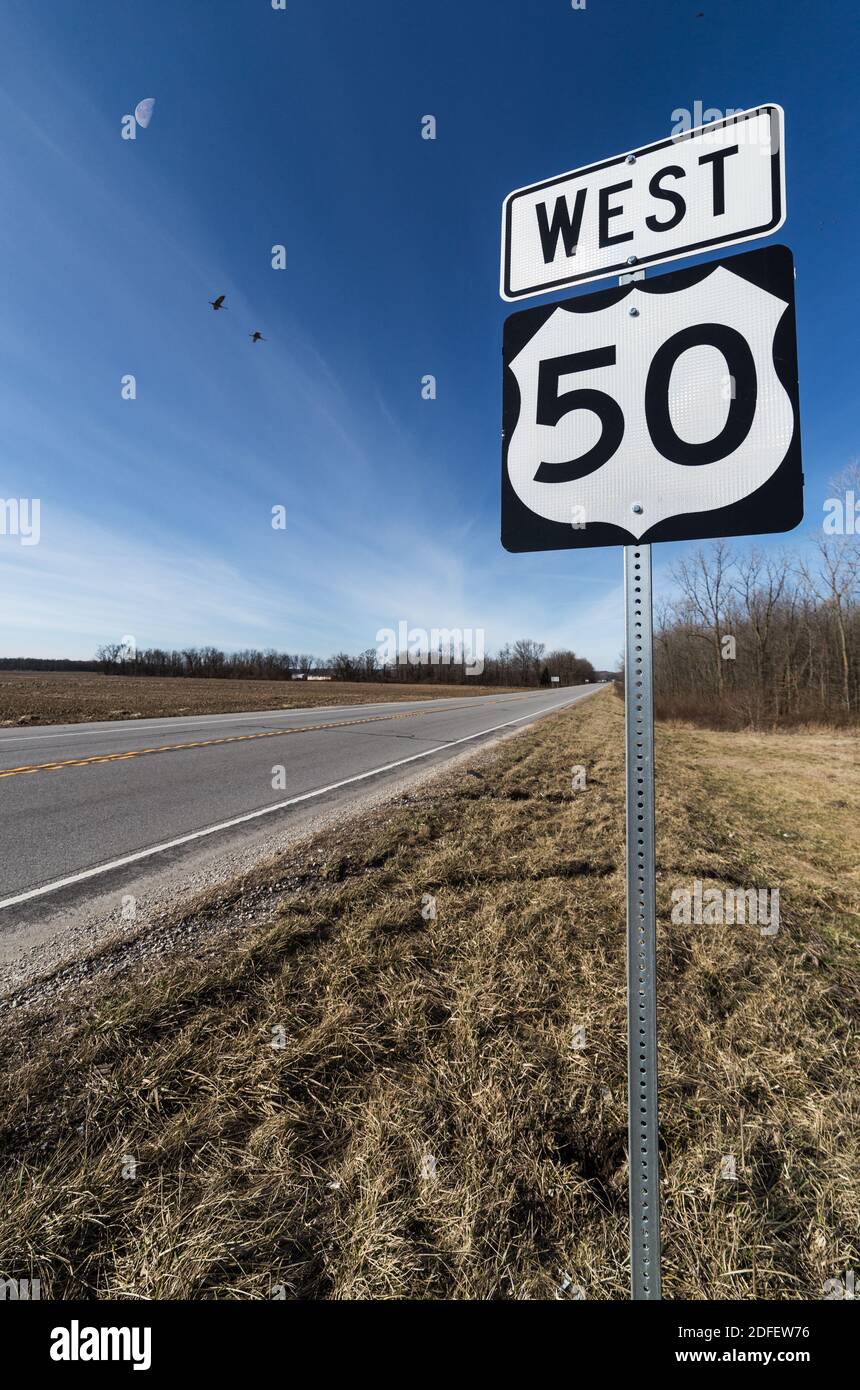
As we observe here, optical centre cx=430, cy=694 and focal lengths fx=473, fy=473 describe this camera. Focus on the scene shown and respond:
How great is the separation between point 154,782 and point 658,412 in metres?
8.21

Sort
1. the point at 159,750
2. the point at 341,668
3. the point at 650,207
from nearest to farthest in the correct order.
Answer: the point at 650,207 → the point at 159,750 → the point at 341,668

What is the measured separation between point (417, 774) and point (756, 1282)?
7217 mm

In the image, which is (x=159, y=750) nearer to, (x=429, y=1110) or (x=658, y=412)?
(x=429, y=1110)

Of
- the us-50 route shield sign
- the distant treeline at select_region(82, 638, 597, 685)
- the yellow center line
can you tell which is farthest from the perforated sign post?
the distant treeline at select_region(82, 638, 597, 685)

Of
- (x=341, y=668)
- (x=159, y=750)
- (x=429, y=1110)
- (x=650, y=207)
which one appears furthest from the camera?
(x=341, y=668)

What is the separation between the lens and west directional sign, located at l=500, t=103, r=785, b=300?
130 cm

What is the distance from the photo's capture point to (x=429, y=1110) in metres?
1.75

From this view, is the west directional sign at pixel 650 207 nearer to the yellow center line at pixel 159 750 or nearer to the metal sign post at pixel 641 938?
the metal sign post at pixel 641 938

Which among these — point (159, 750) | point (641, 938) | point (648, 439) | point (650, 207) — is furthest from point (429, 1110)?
point (159, 750)

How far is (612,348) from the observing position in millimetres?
1333

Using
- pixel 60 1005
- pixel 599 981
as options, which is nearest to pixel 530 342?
pixel 599 981

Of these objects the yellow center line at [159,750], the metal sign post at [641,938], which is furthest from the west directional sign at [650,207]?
the yellow center line at [159,750]

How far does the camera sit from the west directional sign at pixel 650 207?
1.30m
